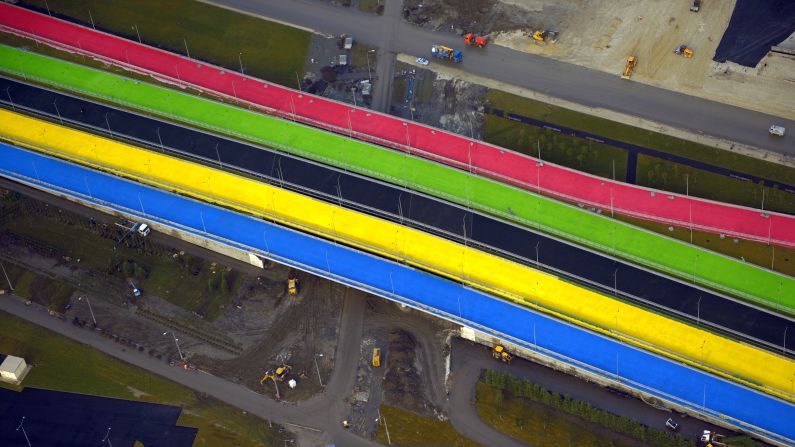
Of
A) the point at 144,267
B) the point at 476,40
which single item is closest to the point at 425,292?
the point at 144,267

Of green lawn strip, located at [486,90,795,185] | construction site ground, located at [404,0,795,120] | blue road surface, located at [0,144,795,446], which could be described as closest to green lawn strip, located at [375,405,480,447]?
blue road surface, located at [0,144,795,446]

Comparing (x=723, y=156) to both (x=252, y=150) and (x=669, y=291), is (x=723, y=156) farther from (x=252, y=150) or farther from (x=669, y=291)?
(x=252, y=150)

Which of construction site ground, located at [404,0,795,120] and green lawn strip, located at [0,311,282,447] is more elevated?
construction site ground, located at [404,0,795,120]

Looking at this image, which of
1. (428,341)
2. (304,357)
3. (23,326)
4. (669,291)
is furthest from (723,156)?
(23,326)

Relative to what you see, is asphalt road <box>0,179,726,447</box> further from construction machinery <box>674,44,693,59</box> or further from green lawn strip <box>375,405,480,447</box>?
construction machinery <box>674,44,693,59</box>

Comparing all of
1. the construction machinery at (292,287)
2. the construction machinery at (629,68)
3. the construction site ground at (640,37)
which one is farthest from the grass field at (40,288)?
the construction machinery at (629,68)

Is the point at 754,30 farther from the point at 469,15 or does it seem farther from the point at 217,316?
the point at 217,316

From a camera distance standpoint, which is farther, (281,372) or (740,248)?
(740,248)
